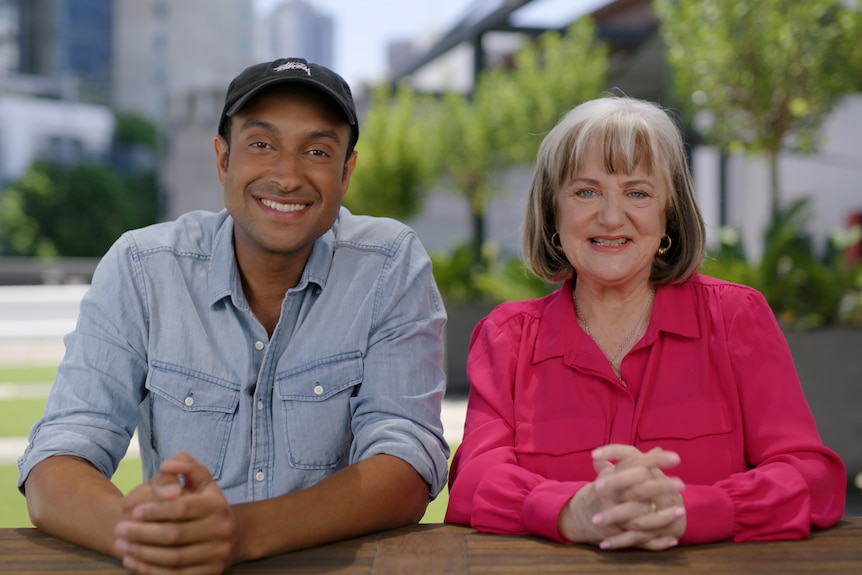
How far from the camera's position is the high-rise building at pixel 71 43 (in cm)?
6725

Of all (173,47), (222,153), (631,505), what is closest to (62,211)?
(173,47)

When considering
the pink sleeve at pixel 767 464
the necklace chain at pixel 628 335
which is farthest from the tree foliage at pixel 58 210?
the pink sleeve at pixel 767 464

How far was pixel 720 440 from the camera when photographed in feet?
6.20

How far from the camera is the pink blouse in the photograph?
1769 mm

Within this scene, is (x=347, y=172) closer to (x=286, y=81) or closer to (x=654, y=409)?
(x=286, y=81)

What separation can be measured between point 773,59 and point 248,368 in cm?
498

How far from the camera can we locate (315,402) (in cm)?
197

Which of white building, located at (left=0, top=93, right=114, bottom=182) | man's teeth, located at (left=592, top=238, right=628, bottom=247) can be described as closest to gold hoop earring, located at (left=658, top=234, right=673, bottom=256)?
man's teeth, located at (left=592, top=238, right=628, bottom=247)

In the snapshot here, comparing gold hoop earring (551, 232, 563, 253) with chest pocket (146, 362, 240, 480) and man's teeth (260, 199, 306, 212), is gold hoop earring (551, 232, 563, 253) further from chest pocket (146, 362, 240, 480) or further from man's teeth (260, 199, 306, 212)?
chest pocket (146, 362, 240, 480)

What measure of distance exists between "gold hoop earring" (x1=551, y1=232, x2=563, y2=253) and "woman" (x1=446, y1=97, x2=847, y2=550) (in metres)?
0.05

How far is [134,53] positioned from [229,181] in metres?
78.6

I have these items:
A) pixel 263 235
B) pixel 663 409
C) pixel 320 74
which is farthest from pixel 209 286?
pixel 663 409

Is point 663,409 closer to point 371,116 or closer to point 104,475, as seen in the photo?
point 104,475

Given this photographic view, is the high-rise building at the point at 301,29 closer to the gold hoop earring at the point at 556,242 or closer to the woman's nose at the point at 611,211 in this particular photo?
the gold hoop earring at the point at 556,242
